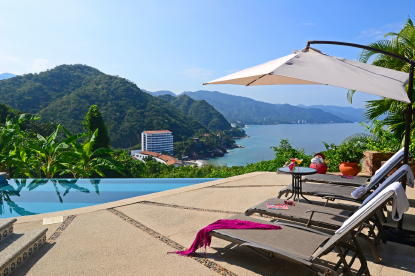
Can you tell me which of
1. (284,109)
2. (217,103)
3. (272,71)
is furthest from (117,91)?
(284,109)

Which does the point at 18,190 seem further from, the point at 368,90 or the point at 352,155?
the point at 352,155

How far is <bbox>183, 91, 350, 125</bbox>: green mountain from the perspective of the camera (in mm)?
156500

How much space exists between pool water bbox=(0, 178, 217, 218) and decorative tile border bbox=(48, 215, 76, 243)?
1.74 meters

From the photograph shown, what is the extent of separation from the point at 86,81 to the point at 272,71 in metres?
55.1

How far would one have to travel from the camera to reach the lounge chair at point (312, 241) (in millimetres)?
2523

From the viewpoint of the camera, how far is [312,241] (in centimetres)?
291

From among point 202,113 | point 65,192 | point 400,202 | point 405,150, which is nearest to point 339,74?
point 400,202

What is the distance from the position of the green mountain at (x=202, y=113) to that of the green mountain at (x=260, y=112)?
220 ft

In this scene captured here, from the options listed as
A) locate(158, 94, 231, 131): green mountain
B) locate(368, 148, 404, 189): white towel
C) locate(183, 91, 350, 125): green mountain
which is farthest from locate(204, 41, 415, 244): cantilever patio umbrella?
locate(183, 91, 350, 125): green mountain

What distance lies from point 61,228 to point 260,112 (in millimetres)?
166011

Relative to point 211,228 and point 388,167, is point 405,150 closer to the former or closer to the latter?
point 388,167

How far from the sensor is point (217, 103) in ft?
559

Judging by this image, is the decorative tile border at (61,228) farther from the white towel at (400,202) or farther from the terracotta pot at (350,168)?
the terracotta pot at (350,168)

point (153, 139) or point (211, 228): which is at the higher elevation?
point (211, 228)
